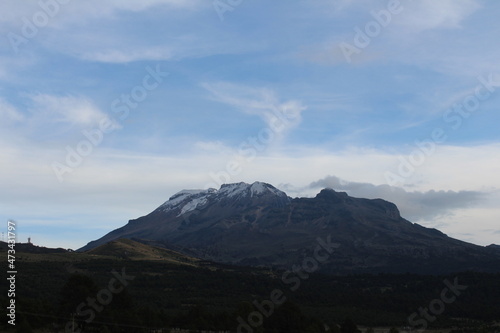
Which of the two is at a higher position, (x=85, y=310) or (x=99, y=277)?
(x=99, y=277)

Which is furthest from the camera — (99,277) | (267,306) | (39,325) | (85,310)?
(99,277)

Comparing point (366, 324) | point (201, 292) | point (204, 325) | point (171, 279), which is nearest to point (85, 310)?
point (204, 325)

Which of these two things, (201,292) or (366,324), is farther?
(201,292)

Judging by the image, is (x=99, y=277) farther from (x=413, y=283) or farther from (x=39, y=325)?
(x=413, y=283)

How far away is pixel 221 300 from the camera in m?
142

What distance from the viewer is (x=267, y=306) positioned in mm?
99188

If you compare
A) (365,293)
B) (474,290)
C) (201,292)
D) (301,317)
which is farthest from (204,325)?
(474,290)

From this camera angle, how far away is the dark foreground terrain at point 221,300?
8038 cm

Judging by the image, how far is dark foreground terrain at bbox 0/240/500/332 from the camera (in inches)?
3164

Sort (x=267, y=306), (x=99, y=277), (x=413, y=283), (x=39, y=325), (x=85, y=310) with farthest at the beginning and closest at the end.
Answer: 1. (x=413, y=283)
2. (x=99, y=277)
3. (x=267, y=306)
4. (x=85, y=310)
5. (x=39, y=325)

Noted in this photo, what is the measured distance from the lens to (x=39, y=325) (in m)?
74.8

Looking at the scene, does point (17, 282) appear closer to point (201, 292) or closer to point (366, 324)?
point (201, 292)

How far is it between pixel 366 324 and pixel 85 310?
64.7m

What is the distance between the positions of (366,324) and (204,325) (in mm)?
52091
